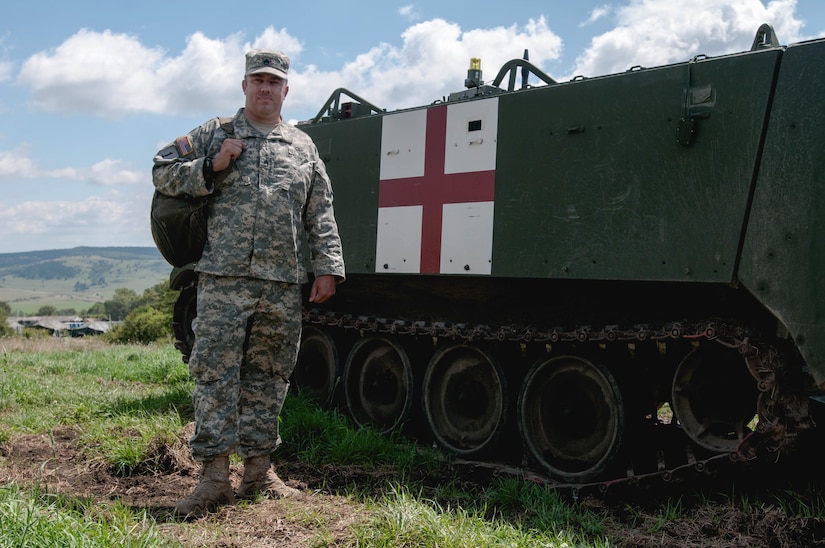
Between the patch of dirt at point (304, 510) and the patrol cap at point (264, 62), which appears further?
the patrol cap at point (264, 62)

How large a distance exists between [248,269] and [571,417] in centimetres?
244

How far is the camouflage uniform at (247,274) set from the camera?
4379mm

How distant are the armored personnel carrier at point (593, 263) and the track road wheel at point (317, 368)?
0.68 feet

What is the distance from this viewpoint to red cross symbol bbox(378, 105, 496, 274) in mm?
5887

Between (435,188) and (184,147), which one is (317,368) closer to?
(435,188)

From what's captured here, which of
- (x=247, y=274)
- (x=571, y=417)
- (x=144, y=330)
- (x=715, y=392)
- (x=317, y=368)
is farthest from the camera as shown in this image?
(x=144, y=330)

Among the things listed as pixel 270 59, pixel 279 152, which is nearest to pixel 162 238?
pixel 279 152

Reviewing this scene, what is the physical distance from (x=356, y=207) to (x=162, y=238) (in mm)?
2333

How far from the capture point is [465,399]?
6289mm

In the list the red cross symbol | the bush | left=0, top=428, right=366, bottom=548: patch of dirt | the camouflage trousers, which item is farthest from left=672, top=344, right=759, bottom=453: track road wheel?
the bush

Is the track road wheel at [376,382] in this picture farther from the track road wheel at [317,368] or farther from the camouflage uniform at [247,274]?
the camouflage uniform at [247,274]

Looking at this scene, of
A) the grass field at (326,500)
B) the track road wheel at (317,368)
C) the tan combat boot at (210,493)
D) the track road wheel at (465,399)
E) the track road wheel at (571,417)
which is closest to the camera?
the grass field at (326,500)

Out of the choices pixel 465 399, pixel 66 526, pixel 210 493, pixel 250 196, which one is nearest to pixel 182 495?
pixel 210 493

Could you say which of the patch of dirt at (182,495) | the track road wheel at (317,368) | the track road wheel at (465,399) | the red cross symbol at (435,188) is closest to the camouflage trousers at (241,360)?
the patch of dirt at (182,495)
